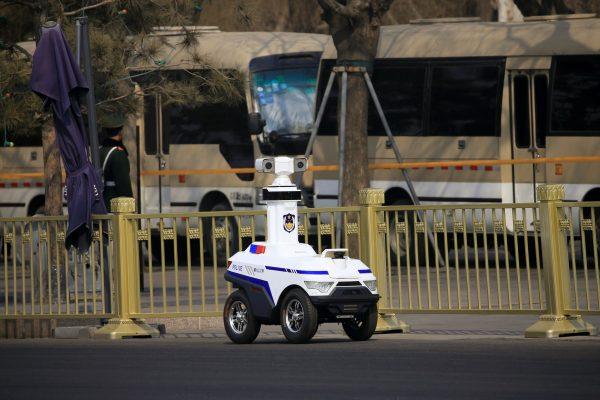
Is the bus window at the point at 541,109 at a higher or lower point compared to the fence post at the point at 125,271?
higher

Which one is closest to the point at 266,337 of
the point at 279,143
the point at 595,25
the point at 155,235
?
the point at 155,235

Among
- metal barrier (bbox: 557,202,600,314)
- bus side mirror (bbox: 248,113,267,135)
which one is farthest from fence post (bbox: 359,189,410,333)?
bus side mirror (bbox: 248,113,267,135)

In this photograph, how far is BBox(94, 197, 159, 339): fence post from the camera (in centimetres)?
1455

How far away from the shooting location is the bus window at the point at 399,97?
2548cm

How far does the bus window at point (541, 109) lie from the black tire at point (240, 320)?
36.7 ft

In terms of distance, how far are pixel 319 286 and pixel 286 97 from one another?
576 inches

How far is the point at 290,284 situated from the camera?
13.0 m

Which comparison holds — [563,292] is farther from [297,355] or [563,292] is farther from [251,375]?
[251,375]

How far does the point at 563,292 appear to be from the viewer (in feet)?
43.3

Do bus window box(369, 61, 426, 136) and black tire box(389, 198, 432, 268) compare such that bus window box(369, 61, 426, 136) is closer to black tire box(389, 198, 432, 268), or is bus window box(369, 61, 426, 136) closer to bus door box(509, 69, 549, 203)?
black tire box(389, 198, 432, 268)

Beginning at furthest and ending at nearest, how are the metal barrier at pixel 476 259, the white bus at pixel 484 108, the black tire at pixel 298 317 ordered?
the white bus at pixel 484 108 → the metal barrier at pixel 476 259 → the black tire at pixel 298 317

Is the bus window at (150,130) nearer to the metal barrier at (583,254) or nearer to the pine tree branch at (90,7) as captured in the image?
the pine tree branch at (90,7)

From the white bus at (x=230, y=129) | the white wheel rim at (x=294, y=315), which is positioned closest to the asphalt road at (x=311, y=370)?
the white wheel rim at (x=294, y=315)

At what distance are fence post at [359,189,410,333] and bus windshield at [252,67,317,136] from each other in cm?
1303
